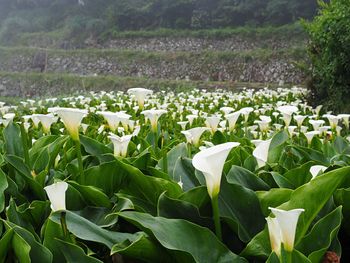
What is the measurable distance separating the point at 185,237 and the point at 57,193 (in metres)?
0.28

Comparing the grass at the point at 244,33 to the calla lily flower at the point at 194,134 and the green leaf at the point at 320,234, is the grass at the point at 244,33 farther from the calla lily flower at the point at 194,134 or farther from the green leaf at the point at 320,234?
the green leaf at the point at 320,234

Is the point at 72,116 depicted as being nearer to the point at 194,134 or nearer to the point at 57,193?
the point at 57,193

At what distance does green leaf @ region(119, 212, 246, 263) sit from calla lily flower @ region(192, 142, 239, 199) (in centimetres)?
9

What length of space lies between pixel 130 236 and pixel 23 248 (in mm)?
202

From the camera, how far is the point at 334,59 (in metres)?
5.20

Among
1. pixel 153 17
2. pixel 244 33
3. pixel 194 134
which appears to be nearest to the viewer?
pixel 194 134

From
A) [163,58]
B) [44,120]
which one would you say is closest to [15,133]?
[44,120]

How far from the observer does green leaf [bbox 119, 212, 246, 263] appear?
2.80 feet

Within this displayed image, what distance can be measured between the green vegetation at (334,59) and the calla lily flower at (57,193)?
4676 mm

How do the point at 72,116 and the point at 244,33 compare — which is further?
the point at 244,33

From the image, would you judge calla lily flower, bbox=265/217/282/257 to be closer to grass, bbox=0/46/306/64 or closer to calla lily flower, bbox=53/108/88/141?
calla lily flower, bbox=53/108/88/141

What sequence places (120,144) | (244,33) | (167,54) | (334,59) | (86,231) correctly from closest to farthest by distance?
(86,231)
(120,144)
(334,59)
(167,54)
(244,33)

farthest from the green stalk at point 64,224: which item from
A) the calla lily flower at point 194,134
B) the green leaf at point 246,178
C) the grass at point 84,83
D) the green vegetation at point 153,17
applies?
the green vegetation at point 153,17

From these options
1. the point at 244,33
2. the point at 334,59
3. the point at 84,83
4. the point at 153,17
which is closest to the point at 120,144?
the point at 334,59
